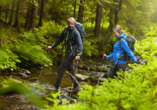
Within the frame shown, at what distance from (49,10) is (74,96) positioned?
12.7 metres

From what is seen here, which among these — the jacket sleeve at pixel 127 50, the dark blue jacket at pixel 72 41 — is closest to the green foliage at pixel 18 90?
the jacket sleeve at pixel 127 50

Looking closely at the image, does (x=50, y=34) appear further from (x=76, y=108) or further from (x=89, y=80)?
(x=76, y=108)

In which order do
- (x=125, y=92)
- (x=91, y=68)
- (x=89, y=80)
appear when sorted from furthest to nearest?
(x=91, y=68) < (x=89, y=80) < (x=125, y=92)

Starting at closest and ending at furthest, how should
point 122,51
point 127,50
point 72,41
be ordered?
1. point 127,50
2. point 122,51
3. point 72,41

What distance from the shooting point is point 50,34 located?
40.5 ft

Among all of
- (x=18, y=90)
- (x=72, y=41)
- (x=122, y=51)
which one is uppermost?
(x=18, y=90)

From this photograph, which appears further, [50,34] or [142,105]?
[50,34]

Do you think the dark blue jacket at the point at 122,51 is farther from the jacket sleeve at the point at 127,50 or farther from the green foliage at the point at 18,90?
the green foliage at the point at 18,90

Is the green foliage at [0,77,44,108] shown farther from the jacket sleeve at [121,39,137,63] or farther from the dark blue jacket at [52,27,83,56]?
the dark blue jacket at [52,27,83,56]

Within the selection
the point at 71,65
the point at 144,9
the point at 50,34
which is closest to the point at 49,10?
the point at 50,34

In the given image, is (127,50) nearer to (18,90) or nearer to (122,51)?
(122,51)

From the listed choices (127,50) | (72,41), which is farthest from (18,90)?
(72,41)

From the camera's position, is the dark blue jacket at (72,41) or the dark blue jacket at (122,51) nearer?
the dark blue jacket at (122,51)

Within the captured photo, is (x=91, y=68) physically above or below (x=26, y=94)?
below
